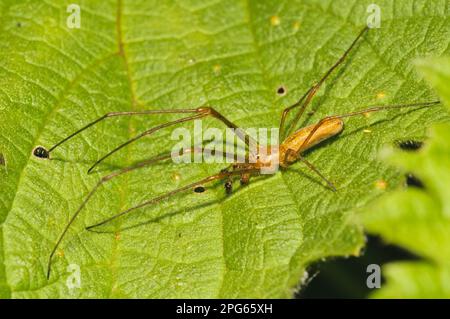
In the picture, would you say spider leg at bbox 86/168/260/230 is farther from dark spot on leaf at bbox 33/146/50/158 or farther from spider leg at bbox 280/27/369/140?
dark spot on leaf at bbox 33/146/50/158

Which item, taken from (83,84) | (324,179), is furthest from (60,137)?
(324,179)

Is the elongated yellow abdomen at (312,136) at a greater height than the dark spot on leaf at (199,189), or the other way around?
the elongated yellow abdomen at (312,136)

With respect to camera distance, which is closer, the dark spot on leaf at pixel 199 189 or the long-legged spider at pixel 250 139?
the long-legged spider at pixel 250 139

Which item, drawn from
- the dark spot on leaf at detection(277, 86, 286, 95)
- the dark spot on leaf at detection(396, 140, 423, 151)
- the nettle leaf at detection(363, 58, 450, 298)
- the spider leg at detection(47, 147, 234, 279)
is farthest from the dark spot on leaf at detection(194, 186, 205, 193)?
the nettle leaf at detection(363, 58, 450, 298)

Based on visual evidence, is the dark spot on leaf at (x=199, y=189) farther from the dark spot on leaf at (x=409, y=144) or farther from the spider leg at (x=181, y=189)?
the dark spot on leaf at (x=409, y=144)

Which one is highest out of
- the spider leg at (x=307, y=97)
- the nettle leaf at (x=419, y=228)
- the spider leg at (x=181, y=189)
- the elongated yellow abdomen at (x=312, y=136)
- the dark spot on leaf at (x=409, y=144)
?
the spider leg at (x=307, y=97)

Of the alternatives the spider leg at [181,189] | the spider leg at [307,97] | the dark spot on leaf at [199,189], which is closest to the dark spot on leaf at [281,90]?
the spider leg at [307,97]
